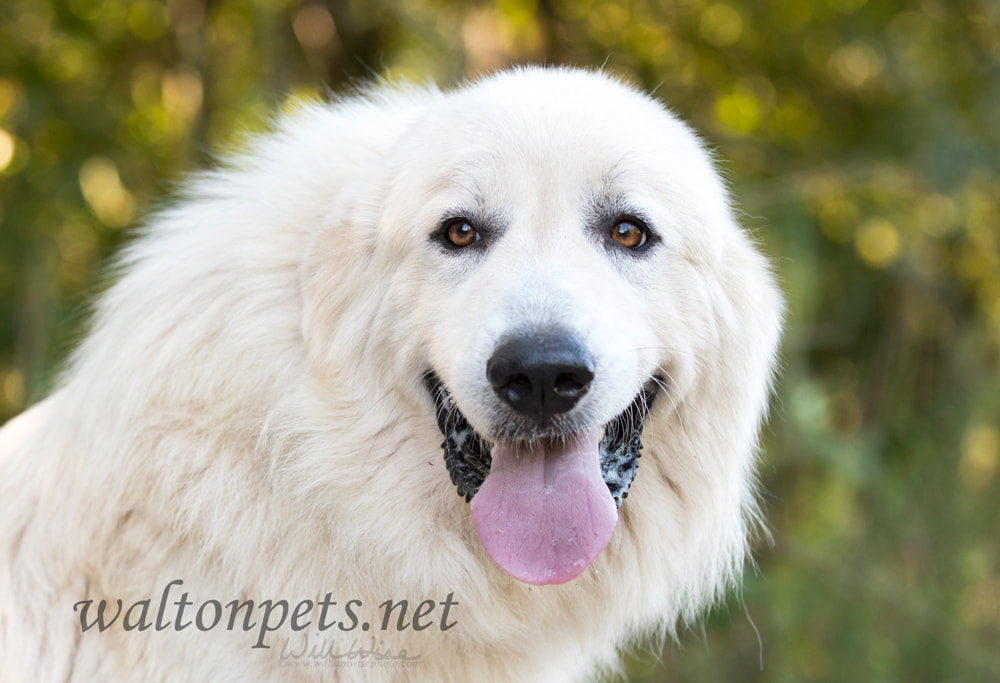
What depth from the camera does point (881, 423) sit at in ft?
19.9

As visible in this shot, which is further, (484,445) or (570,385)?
(484,445)

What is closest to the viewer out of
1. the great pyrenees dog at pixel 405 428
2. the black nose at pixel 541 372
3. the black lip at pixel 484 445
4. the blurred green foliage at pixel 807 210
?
the black nose at pixel 541 372

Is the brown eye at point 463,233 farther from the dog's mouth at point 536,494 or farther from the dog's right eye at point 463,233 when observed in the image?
the dog's mouth at point 536,494

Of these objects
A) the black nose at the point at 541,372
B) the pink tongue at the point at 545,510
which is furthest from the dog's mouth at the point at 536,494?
the black nose at the point at 541,372

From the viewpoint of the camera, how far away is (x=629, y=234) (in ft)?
8.66

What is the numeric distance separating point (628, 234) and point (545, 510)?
828 mm

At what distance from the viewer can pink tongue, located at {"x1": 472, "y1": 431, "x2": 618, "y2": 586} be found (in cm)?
245

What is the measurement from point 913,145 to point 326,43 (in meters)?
4.27

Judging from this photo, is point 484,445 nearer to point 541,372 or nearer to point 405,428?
point 405,428

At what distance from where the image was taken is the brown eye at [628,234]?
2.62 metres

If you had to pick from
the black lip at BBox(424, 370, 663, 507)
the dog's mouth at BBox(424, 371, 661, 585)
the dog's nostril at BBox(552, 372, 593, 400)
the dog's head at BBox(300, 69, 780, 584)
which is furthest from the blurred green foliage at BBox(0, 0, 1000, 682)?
the dog's nostril at BBox(552, 372, 593, 400)

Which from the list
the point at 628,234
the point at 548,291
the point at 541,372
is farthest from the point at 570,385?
the point at 628,234

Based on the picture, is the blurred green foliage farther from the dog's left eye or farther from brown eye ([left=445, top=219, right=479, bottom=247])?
brown eye ([left=445, top=219, right=479, bottom=247])

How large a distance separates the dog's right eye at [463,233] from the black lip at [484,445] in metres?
0.38
